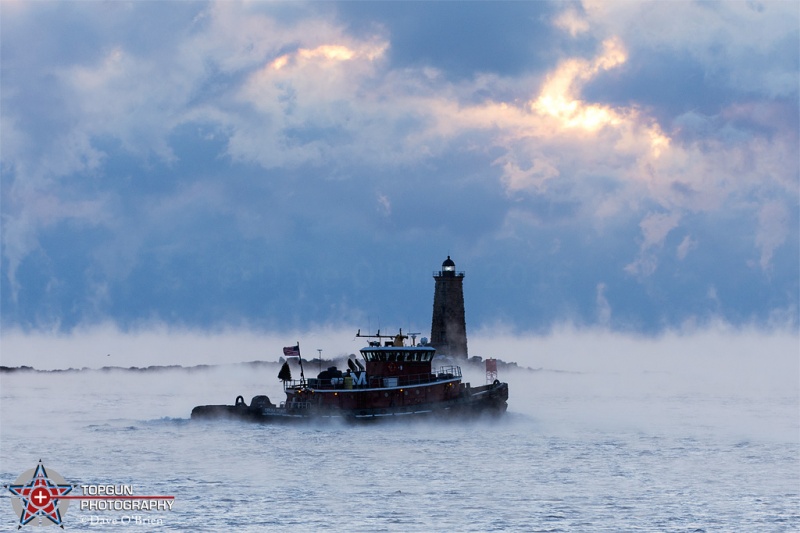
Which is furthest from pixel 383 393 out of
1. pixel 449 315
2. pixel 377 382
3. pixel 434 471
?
Result: pixel 449 315

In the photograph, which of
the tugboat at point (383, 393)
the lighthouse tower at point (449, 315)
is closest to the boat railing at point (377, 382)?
the tugboat at point (383, 393)

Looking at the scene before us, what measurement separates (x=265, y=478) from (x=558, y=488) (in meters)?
14.8

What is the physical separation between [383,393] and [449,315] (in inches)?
1649

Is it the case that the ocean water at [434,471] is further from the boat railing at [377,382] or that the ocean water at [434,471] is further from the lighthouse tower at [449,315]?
the lighthouse tower at [449,315]

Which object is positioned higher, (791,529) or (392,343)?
(392,343)

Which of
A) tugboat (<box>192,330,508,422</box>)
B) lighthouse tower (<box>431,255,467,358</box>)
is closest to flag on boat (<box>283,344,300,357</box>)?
tugboat (<box>192,330,508,422</box>)

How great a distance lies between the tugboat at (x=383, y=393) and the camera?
79.8 meters

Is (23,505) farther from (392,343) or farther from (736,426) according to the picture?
(736,426)

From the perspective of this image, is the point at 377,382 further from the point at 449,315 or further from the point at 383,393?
the point at 449,315

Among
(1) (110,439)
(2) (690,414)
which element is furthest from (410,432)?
(2) (690,414)

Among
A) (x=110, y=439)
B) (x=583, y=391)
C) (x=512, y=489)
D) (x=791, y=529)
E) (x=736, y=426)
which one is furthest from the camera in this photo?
(x=583, y=391)

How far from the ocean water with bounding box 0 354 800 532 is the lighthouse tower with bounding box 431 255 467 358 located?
2168 centimetres

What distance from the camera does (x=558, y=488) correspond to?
2218 inches

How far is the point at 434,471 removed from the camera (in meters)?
61.5
